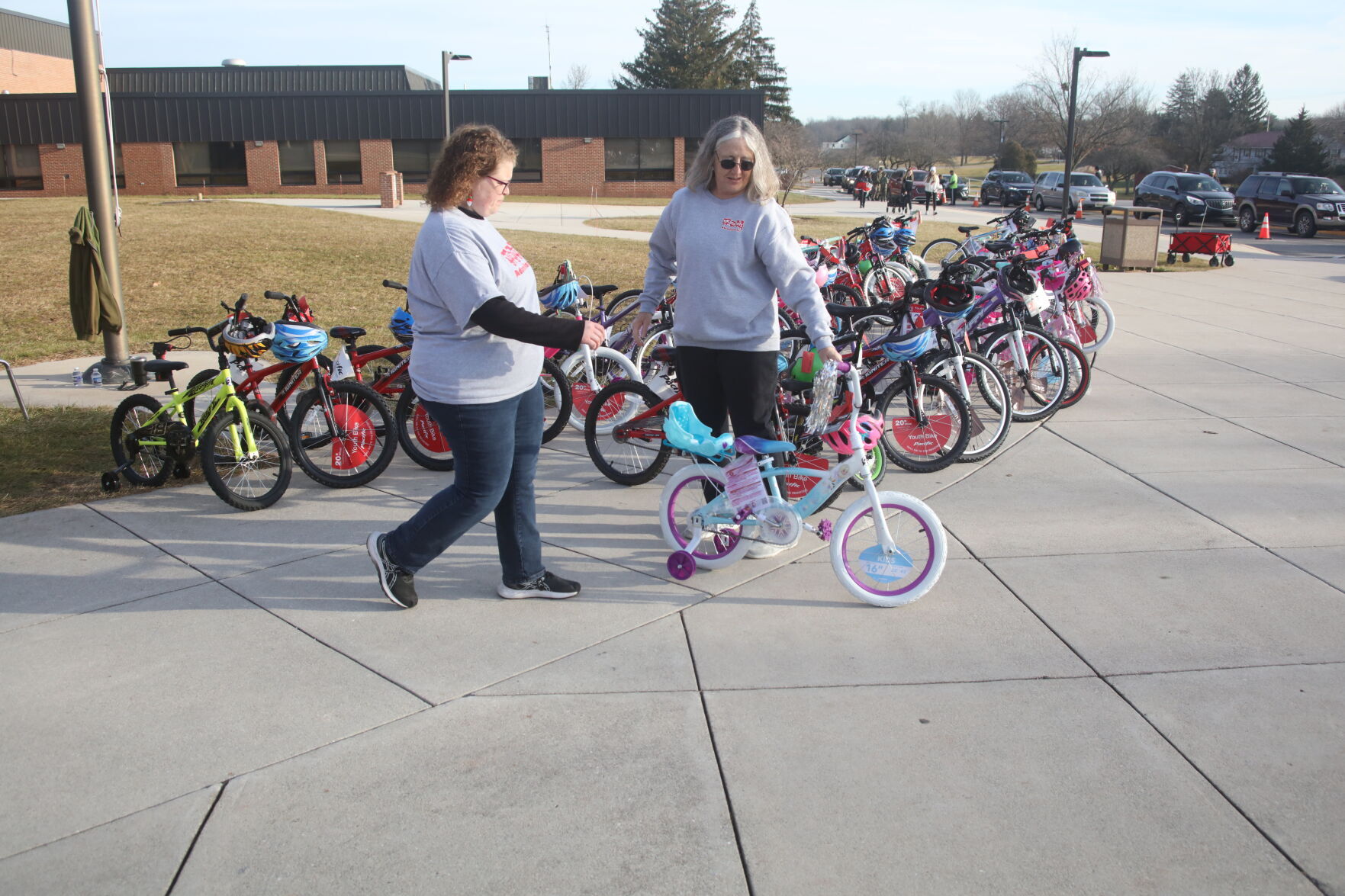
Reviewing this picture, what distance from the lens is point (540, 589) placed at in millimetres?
4500

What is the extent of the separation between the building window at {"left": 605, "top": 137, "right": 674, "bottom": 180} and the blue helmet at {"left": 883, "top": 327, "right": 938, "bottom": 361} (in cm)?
3963

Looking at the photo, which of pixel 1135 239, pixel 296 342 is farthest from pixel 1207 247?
pixel 296 342

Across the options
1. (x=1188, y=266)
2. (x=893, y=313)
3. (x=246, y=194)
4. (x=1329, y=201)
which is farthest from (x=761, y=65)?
(x=893, y=313)

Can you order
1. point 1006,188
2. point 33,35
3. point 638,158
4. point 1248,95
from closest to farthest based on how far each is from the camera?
point 1006,188 → point 638,158 → point 33,35 → point 1248,95

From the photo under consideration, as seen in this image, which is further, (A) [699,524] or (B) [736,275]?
(A) [699,524]

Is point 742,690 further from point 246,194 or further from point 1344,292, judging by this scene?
point 246,194

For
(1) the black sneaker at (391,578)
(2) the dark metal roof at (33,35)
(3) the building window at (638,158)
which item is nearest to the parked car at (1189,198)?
(3) the building window at (638,158)

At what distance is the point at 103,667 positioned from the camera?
12.7 ft

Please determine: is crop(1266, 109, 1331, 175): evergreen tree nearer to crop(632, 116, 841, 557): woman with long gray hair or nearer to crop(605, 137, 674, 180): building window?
crop(605, 137, 674, 180): building window

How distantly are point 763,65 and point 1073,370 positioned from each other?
70237mm

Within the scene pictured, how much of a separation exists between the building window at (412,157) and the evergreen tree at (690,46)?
2738 centimetres

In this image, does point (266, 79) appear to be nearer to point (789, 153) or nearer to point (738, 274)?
point (789, 153)

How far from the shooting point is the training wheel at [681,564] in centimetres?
467

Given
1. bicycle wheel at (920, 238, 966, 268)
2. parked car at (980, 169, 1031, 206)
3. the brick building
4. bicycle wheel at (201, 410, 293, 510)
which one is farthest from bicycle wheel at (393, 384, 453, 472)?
parked car at (980, 169, 1031, 206)
